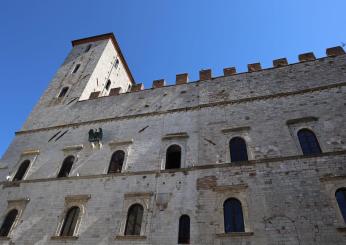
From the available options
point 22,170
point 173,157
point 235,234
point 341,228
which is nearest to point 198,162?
point 173,157

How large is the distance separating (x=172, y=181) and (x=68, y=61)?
13.5 meters

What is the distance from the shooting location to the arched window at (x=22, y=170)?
11.9m

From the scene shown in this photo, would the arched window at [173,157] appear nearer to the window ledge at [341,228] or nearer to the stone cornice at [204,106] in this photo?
the stone cornice at [204,106]

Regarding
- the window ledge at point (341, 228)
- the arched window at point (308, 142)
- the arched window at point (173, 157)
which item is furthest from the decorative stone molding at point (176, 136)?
the window ledge at point (341, 228)

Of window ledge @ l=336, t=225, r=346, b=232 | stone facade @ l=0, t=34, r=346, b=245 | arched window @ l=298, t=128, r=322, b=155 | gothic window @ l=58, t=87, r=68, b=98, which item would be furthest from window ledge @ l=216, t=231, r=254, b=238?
gothic window @ l=58, t=87, r=68, b=98

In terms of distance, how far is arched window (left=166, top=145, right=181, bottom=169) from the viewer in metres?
10.1

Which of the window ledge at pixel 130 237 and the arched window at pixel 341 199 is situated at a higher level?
the arched window at pixel 341 199

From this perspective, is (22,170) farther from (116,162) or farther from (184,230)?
(184,230)

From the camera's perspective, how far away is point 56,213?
31.8 feet

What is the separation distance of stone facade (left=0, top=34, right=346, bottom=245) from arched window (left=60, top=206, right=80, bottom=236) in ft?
0.55

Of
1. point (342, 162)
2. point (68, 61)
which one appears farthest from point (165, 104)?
point (68, 61)

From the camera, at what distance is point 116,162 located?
1093cm

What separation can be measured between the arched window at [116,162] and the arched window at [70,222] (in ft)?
6.14

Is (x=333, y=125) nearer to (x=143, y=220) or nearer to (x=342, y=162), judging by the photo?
(x=342, y=162)
